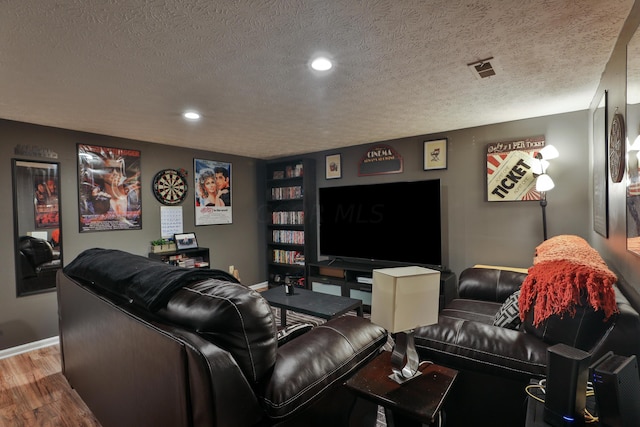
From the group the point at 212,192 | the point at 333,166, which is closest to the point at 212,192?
the point at 212,192

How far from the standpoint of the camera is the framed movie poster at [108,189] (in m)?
3.34

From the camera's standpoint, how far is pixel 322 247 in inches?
176

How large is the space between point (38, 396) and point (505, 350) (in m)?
2.97

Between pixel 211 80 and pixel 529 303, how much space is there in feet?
7.27

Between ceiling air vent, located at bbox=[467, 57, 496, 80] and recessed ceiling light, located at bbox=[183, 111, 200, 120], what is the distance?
2.16 m

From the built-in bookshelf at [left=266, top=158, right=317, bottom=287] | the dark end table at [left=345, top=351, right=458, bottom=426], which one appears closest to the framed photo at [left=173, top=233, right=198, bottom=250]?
the built-in bookshelf at [left=266, top=158, right=317, bottom=287]

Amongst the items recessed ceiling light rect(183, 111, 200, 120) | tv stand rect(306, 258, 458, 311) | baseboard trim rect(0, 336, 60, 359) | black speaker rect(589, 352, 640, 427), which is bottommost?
baseboard trim rect(0, 336, 60, 359)

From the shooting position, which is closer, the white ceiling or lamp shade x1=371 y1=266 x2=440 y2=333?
lamp shade x1=371 y1=266 x2=440 y2=333

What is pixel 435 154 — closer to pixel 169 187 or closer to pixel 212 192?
pixel 212 192

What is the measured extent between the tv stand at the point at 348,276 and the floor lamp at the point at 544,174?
109cm

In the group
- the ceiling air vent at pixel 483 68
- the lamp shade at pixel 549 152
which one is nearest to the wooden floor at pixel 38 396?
the ceiling air vent at pixel 483 68

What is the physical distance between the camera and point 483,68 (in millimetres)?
1963

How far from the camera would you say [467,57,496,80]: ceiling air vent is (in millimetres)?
1883

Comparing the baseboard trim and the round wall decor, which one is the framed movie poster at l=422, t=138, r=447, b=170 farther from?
the baseboard trim
